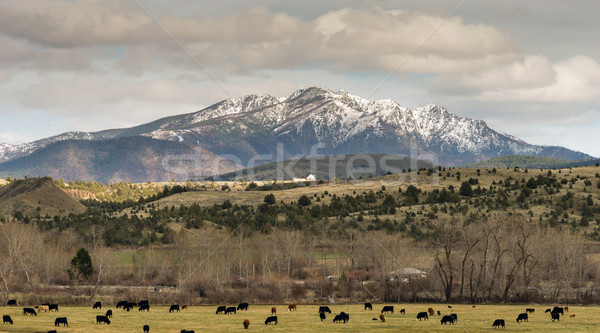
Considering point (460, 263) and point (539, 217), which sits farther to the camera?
point (539, 217)

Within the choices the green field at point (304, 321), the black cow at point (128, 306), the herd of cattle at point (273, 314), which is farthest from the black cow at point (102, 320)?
the black cow at point (128, 306)

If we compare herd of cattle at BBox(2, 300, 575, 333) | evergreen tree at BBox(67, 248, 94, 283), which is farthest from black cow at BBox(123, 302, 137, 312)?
evergreen tree at BBox(67, 248, 94, 283)

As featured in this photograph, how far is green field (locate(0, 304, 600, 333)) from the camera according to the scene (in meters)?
77.0

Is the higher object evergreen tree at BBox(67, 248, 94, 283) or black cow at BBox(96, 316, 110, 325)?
evergreen tree at BBox(67, 248, 94, 283)

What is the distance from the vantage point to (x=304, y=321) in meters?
86.3

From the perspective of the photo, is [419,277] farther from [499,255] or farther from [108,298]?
[108,298]

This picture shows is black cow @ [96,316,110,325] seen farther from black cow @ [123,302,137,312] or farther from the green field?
black cow @ [123,302,137,312]

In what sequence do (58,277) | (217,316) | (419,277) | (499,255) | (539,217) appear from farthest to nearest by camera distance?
1. (539,217)
2. (58,277)
3. (419,277)
4. (499,255)
5. (217,316)

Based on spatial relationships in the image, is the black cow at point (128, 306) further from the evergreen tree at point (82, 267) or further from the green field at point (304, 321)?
the evergreen tree at point (82, 267)

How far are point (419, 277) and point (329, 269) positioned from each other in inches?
988

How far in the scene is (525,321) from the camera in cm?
8375

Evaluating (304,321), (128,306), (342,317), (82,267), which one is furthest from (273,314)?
(82,267)

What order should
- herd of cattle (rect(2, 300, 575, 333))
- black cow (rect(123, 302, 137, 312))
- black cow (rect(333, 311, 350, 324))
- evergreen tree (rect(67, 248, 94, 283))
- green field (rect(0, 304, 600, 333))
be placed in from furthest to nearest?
evergreen tree (rect(67, 248, 94, 283)) → black cow (rect(123, 302, 137, 312)) → black cow (rect(333, 311, 350, 324)) → herd of cattle (rect(2, 300, 575, 333)) → green field (rect(0, 304, 600, 333))

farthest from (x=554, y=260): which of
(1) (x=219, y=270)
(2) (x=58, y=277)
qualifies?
(2) (x=58, y=277)
